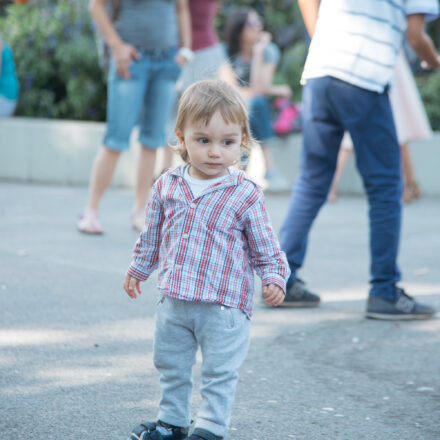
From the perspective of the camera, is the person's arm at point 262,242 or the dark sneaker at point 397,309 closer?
the person's arm at point 262,242

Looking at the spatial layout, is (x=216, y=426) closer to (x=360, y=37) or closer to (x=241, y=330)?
(x=241, y=330)

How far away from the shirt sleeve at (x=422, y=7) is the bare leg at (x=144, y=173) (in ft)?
7.90

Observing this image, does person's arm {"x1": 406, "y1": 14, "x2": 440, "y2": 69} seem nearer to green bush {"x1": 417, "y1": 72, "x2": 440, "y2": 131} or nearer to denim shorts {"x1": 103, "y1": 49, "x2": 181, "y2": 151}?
denim shorts {"x1": 103, "y1": 49, "x2": 181, "y2": 151}

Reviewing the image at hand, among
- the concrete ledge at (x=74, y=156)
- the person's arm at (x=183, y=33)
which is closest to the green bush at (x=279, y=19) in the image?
the concrete ledge at (x=74, y=156)

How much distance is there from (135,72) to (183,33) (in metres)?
0.62

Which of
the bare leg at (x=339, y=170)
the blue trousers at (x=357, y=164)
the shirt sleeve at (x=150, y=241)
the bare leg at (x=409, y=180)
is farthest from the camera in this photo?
the bare leg at (x=339, y=170)

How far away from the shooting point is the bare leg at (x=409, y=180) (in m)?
7.57

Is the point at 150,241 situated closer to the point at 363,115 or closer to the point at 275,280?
the point at 275,280

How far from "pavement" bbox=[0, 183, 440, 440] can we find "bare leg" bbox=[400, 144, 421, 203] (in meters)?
2.05

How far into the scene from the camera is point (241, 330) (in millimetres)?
2486

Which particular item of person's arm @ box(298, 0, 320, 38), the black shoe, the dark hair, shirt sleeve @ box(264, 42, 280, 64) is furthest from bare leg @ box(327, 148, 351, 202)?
person's arm @ box(298, 0, 320, 38)

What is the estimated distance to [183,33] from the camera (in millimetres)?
5957

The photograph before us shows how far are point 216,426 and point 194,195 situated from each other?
26.3 inches

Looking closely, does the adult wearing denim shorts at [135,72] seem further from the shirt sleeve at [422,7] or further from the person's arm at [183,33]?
the shirt sleeve at [422,7]
